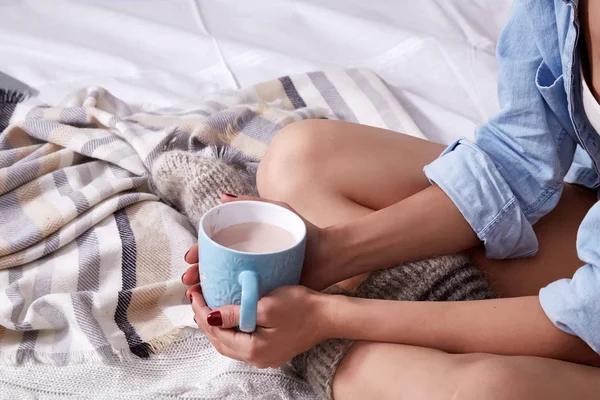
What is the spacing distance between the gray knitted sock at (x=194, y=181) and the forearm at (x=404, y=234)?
236 mm

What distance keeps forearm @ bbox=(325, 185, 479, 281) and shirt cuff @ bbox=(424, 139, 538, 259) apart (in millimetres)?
14

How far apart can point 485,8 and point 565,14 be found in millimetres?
844

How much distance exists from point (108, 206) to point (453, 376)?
53 cm

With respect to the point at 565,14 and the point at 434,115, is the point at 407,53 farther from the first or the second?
the point at 565,14

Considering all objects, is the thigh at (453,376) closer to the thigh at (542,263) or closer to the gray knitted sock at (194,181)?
the thigh at (542,263)

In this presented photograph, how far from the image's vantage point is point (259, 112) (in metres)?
1.21

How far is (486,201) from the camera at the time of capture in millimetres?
862

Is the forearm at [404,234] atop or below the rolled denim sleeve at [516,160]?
below

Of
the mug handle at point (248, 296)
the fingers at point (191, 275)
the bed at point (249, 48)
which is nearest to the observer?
the mug handle at point (248, 296)

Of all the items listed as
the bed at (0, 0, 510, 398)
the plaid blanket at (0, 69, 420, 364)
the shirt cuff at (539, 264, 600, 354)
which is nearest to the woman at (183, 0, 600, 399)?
the shirt cuff at (539, 264, 600, 354)

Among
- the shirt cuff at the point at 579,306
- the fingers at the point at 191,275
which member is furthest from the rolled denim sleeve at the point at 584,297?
the fingers at the point at 191,275

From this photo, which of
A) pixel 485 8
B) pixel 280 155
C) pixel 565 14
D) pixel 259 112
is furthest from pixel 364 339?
pixel 485 8

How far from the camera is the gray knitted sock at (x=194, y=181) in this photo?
3.33ft

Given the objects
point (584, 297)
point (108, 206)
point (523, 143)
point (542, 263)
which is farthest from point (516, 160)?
point (108, 206)
